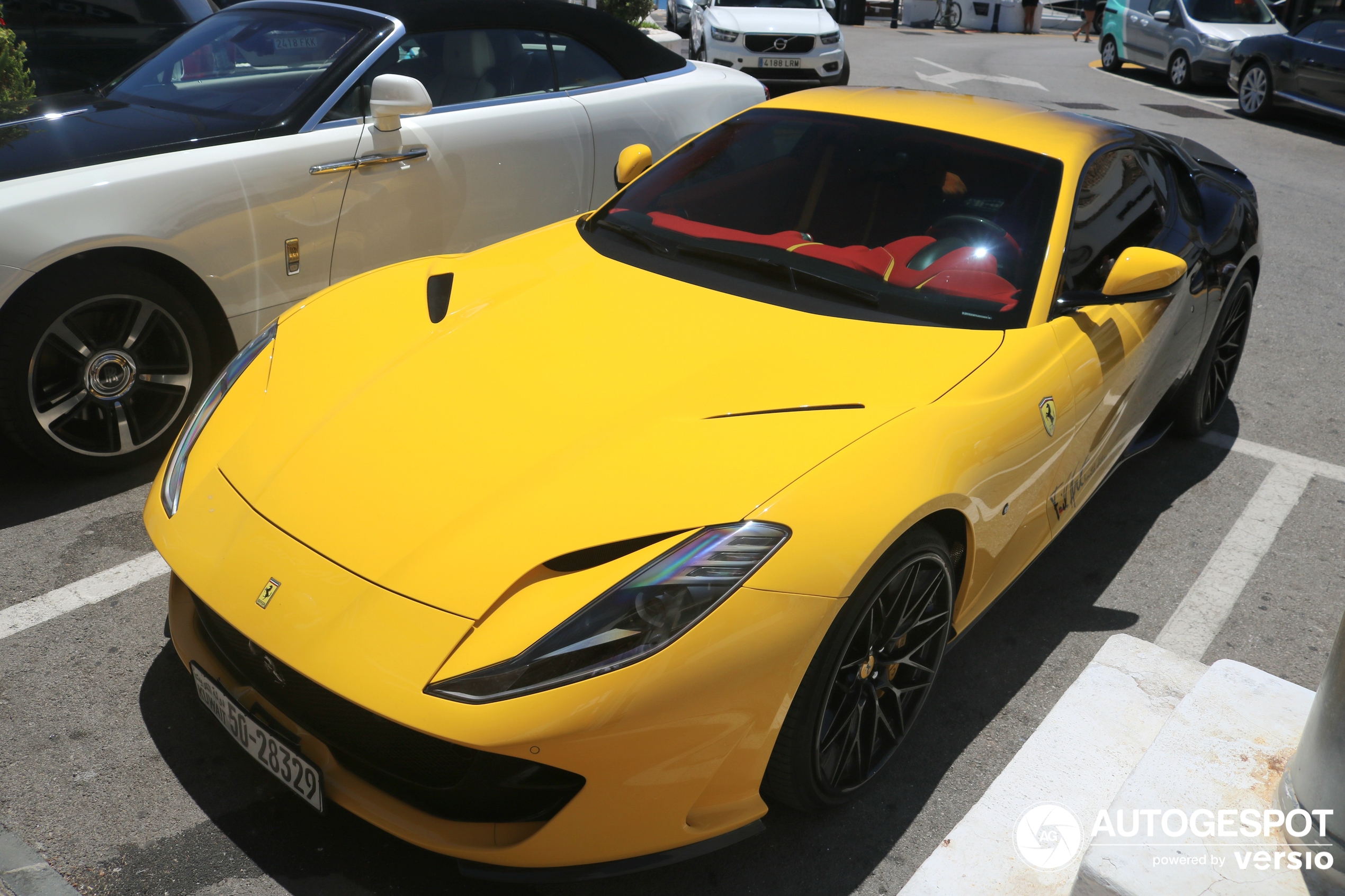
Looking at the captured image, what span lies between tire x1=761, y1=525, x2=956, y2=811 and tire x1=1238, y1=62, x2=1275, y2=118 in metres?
13.7

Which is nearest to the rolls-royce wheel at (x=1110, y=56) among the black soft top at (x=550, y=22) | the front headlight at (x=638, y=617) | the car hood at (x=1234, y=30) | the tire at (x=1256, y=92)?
the car hood at (x=1234, y=30)

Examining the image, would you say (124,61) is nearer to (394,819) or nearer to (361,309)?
(361,309)

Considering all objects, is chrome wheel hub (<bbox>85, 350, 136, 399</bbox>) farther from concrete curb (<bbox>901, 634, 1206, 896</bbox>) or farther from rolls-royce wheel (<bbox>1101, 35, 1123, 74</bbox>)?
rolls-royce wheel (<bbox>1101, 35, 1123, 74</bbox>)

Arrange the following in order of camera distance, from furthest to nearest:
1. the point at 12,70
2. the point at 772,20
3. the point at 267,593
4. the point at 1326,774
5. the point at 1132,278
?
the point at 772,20 → the point at 12,70 → the point at 1132,278 → the point at 267,593 → the point at 1326,774

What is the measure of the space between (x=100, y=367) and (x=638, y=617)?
2.59m

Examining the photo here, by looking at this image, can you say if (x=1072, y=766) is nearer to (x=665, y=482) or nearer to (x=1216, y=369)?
(x=665, y=482)

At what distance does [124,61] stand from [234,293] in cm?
400

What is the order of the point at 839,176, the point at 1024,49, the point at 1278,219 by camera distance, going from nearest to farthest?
the point at 839,176, the point at 1278,219, the point at 1024,49

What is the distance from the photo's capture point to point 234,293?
3.97m

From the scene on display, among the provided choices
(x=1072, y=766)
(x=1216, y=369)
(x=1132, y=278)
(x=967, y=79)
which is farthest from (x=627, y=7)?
(x=1072, y=766)

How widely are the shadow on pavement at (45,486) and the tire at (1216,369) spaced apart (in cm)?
396

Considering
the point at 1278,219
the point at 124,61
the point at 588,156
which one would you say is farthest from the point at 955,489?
the point at 1278,219

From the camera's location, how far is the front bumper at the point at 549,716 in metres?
1.94

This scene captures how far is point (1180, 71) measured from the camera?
16.4m
